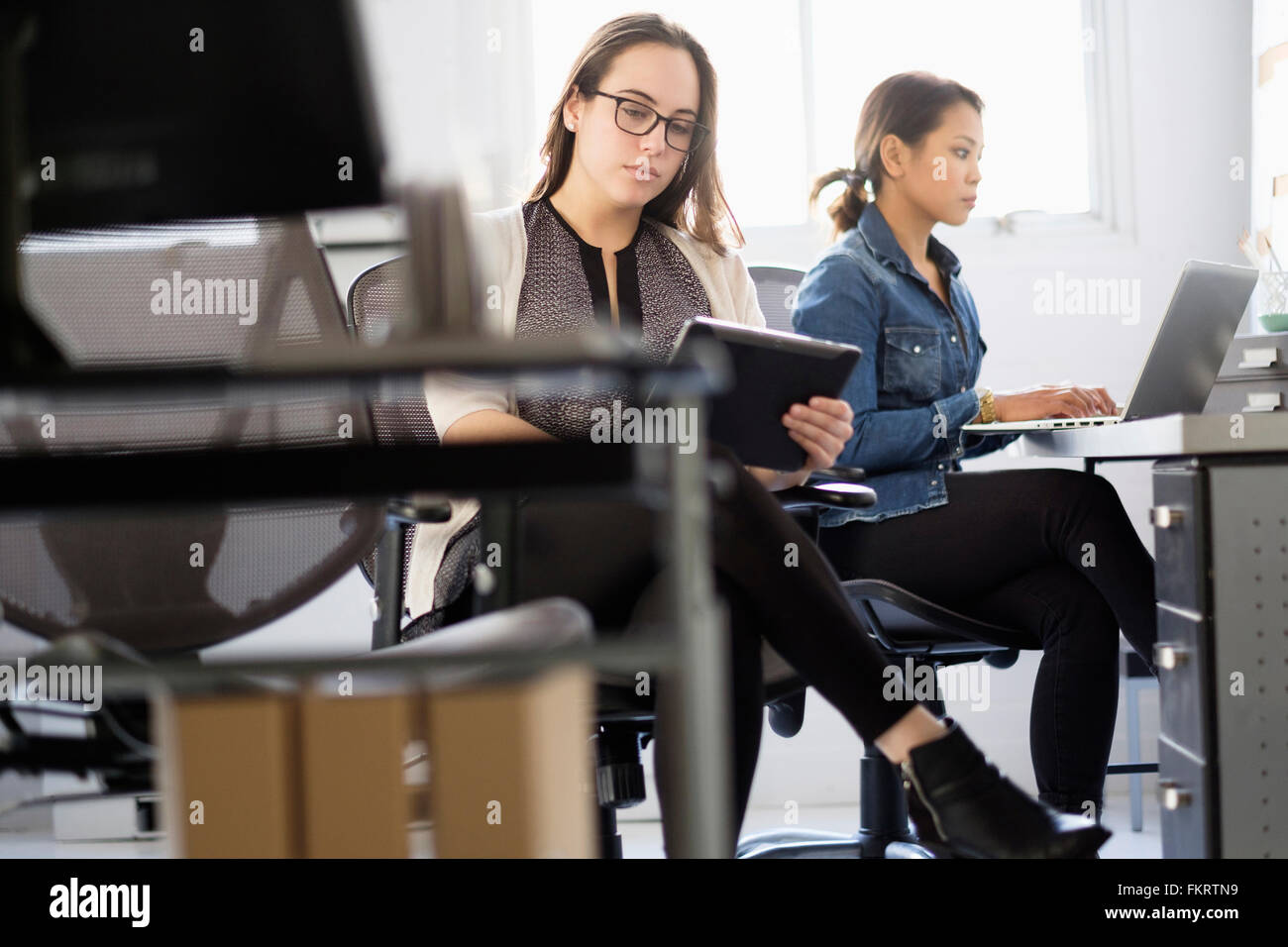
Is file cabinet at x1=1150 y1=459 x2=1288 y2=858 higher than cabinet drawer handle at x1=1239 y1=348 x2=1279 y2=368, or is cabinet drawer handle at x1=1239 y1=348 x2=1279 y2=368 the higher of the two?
cabinet drawer handle at x1=1239 y1=348 x2=1279 y2=368

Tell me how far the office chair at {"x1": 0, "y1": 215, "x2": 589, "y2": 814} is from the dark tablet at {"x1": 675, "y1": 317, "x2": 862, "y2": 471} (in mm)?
426

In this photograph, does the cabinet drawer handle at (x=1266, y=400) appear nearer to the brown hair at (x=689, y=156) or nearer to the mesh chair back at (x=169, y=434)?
the brown hair at (x=689, y=156)

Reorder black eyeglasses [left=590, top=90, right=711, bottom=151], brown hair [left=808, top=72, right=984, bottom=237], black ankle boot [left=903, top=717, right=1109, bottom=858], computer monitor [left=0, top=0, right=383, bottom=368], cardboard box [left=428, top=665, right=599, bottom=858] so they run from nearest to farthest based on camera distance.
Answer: cardboard box [left=428, top=665, right=599, bottom=858] < computer monitor [left=0, top=0, right=383, bottom=368] < black ankle boot [left=903, top=717, right=1109, bottom=858] < black eyeglasses [left=590, top=90, right=711, bottom=151] < brown hair [left=808, top=72, right=984, bottom=237]

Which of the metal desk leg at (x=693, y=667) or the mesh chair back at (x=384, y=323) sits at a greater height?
the mesh chair back at (x=384, y=323)

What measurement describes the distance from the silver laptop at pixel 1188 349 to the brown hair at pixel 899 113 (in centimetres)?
50

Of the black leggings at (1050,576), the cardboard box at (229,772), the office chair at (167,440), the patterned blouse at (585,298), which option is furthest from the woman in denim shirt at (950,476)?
the cardboard box at (229,772)

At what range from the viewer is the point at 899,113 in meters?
1.98

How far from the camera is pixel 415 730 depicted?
0.72 meters

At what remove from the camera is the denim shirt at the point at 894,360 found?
1.77 meters

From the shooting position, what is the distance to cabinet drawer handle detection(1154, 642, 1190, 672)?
1225 mm

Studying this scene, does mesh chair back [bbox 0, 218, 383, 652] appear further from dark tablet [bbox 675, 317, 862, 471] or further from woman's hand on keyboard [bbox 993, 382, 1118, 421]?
woman's hand on keyboard [bbox 993, 382, 1118, 421]

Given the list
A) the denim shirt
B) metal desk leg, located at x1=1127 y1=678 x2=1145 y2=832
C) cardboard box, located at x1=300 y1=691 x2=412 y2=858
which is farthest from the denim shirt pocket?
cardboard box, located at x1=300 y1=691 x2=412 y2=858

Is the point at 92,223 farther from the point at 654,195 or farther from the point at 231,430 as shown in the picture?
the point at 654,195

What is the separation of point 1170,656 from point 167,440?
1150 mm
